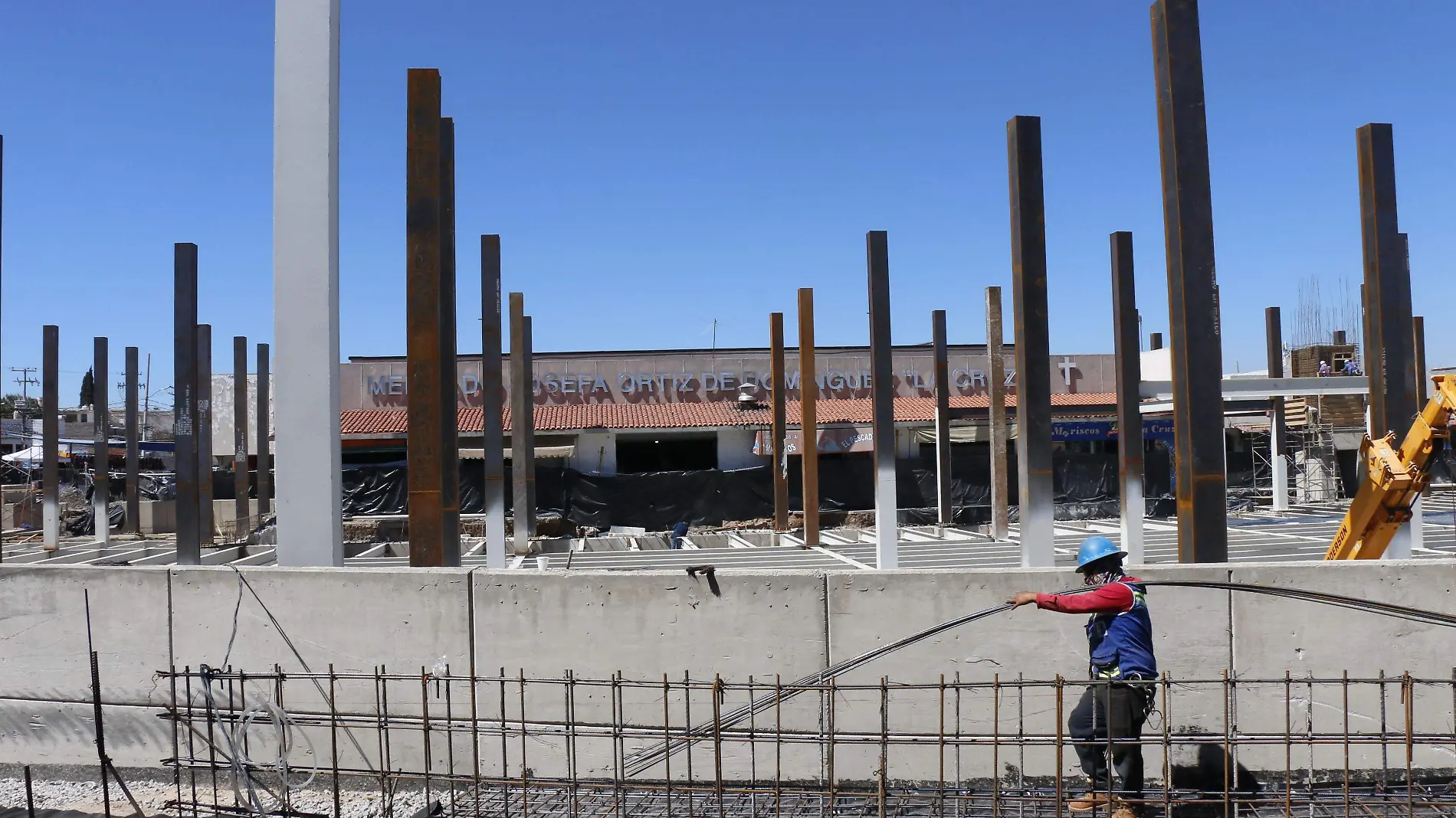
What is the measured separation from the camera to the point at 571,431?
32812 millimetres

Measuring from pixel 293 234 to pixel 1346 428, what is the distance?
32431 millimetres

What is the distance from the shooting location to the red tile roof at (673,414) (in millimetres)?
33406

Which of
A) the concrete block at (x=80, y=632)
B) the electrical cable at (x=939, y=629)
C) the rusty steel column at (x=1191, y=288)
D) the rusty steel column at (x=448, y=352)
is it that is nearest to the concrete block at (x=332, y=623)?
the concrete block at (x=80, y=632)

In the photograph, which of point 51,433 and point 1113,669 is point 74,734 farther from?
point 51,433

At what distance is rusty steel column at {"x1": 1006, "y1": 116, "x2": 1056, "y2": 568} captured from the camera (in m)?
9.97

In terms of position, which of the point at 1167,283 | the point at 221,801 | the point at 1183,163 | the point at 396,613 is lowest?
the point at 221,801

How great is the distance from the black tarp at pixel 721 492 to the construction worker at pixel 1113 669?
70.5 ft

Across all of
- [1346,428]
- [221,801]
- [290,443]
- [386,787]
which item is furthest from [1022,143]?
[1346,428]

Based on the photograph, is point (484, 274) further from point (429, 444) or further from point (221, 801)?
point (221, 801)

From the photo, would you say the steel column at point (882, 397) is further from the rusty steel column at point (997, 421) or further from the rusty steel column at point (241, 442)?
the rusty steel column at point (241, 442)

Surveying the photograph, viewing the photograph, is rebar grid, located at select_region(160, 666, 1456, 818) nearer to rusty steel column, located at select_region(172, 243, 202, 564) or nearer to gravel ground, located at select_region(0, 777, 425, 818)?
gravel ground, located at select_region(0, 777, 425, 818)

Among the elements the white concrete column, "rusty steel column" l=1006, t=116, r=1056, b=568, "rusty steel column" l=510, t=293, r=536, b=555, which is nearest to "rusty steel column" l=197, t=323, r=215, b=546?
"rusty steel column" l=510, t=293, r=536, b=555

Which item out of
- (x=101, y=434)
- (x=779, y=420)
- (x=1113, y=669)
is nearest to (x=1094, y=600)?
(x=1113, y=669)

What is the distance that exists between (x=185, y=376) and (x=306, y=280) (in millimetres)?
10233
